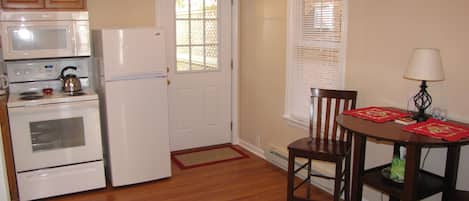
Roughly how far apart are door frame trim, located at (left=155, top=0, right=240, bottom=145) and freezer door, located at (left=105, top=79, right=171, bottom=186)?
38.4 inches

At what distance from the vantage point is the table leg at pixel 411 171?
7.52 feet

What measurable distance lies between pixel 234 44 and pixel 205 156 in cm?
133

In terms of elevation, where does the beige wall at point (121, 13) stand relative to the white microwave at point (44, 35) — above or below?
above

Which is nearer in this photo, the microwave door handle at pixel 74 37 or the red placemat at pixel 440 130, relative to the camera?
the red placemat at pixel 440 130

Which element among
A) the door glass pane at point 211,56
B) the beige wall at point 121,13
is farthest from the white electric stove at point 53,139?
the door glass pane at point 211,56

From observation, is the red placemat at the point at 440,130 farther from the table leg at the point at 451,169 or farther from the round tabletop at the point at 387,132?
the table leg at the point at 451,169

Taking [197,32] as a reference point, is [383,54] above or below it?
below

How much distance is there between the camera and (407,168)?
2.34 meters

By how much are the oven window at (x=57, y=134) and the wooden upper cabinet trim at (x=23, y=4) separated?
962 millimetres

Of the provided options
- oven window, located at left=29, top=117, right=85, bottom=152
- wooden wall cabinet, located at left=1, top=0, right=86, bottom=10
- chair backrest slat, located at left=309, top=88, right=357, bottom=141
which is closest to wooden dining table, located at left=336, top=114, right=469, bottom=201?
chair backrest slat, located at left=309, top=88, right=357, bottom=141

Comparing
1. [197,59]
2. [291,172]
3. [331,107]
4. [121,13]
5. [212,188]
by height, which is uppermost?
[121,13]

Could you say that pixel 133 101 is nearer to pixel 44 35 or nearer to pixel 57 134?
pixel 57 134

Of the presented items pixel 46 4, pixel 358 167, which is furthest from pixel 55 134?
pixel 358 167

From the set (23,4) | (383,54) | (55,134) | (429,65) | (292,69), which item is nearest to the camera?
(429,65)
